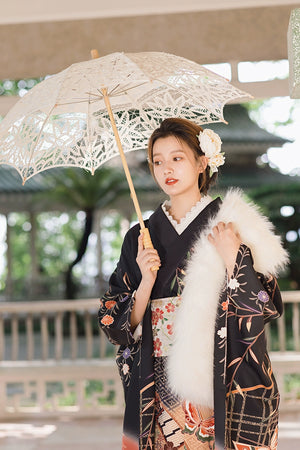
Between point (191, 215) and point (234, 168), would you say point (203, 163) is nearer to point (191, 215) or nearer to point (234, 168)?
point (191, 215)

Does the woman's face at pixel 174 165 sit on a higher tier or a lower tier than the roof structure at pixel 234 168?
lower

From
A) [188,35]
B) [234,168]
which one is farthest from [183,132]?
[234,168]

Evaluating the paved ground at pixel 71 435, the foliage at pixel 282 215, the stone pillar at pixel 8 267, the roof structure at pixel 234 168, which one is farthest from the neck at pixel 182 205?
the stone pillar at pixel 8 267

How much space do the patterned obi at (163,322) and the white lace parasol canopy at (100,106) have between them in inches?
23.0

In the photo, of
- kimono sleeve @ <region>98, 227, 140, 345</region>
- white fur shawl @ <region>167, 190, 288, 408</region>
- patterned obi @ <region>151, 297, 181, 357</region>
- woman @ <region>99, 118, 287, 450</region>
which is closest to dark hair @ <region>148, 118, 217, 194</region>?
woman @ <region>99, 118, 287, 450</region>

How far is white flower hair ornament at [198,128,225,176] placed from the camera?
1.83 metres

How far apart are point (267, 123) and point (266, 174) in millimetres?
1889

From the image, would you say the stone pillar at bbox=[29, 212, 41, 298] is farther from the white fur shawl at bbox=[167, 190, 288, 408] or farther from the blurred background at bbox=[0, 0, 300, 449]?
the white fur shawl at bbox=[167, 190, 288, 408]

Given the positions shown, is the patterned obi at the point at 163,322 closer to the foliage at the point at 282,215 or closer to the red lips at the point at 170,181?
the red lips at the point at 170,181

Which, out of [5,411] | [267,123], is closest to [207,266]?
[5,411]

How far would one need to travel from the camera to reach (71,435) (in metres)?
4.12

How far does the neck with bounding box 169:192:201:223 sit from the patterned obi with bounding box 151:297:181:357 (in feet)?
0.89

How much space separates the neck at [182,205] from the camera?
6.31ft

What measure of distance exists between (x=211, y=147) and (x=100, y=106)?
468mm
